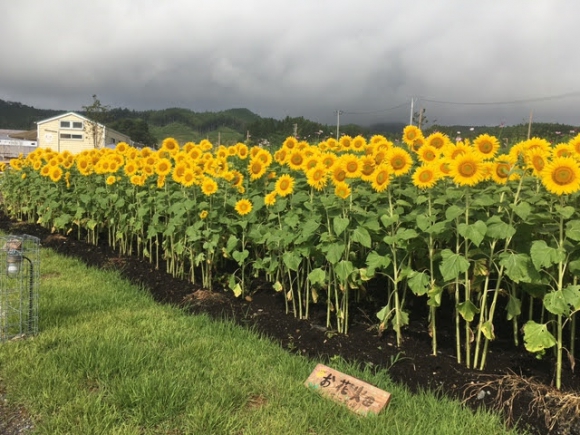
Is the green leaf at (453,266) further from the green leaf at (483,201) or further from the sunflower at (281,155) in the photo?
the sunflower at (281,155)

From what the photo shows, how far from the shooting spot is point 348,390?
2703 millimetres

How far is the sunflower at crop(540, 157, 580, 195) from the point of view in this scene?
97.8 inches

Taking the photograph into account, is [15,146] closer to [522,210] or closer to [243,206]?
[243,206]

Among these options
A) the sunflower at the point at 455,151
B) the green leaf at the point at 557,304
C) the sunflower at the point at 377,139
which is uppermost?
the sunflower at the point at 377,139

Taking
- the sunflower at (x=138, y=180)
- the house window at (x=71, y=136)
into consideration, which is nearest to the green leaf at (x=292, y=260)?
the sunflower at (x=138, y=180)

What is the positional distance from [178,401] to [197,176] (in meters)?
2.63

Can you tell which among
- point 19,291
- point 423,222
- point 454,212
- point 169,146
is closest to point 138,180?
point 169,146

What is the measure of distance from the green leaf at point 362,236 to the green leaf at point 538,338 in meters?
1.13

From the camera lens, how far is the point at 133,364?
3.00 metres

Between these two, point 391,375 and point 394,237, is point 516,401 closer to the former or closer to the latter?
point 391,375

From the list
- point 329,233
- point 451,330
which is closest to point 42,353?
point 329,233

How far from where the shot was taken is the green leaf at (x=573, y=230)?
8.24ft

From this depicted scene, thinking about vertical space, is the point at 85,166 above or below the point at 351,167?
above

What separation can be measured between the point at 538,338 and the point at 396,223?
1195 millimetres
